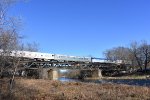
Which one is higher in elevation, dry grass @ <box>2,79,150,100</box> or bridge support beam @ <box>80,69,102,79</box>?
bridge support beam @ <box>80,69,102,79</box>

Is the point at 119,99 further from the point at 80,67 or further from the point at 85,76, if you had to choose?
the point at 85,76

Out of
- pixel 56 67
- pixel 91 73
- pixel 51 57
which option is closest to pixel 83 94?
pixel 51 57

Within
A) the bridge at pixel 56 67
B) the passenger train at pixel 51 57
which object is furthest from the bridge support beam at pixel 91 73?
the passenger train at pixel 51 57

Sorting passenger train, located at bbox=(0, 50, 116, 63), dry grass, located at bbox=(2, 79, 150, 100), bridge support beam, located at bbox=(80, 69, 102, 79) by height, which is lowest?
dry grass, located at bbox=(2, 79, 150, 100)

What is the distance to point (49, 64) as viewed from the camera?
400 ft

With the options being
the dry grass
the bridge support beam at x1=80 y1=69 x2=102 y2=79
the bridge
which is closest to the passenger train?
the bridge

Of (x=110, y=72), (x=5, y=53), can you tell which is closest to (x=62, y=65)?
(x=110, y=72)

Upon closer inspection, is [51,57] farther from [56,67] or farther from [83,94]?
[83,94]

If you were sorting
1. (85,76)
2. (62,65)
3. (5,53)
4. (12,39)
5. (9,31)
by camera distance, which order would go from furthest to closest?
1. (85,76)
2. (62,65)
3. (5,53)
4. (12,39)
5. (9,31)

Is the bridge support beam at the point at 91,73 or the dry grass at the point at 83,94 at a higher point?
the bridge support beam at the point at 91,73

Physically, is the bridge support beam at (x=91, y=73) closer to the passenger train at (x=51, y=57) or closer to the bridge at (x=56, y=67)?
the bridge at (x=56, y=67)

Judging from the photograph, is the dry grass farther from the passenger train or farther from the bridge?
the passenger train

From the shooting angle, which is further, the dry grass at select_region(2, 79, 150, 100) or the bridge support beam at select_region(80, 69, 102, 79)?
the bridge support beam at select_region(80, 69, 102, 79)

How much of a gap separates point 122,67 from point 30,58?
263 feet
